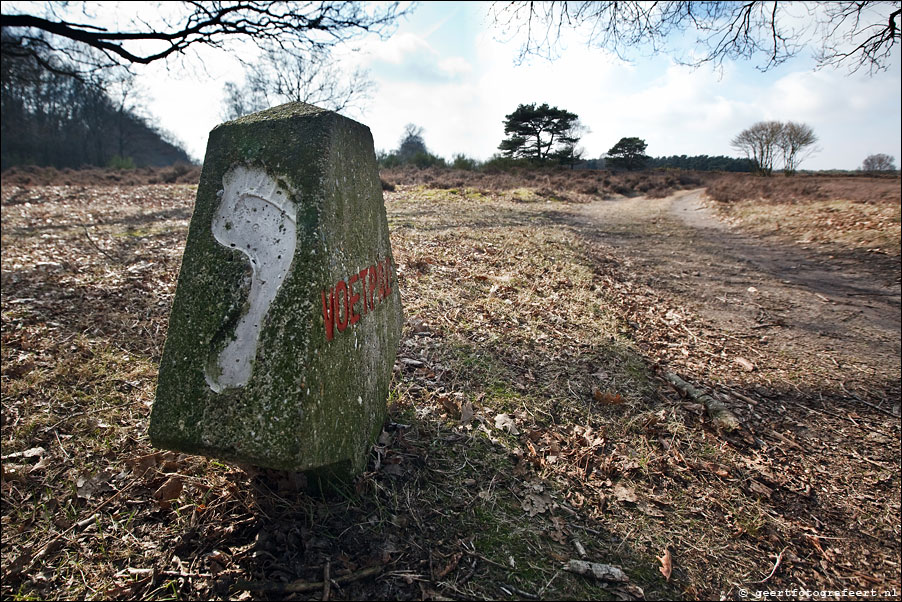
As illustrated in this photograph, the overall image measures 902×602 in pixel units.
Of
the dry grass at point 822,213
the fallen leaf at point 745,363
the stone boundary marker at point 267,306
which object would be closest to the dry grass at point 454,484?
the fallen leaf at point 745,363

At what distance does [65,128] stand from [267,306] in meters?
40.0

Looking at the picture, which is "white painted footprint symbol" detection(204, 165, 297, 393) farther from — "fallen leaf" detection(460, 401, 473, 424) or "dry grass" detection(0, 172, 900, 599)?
"fallen leaf" detection(460, 401, 473, 424)

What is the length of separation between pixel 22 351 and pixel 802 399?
6.39 meters

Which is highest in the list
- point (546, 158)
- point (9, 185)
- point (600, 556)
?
point (546, 158)

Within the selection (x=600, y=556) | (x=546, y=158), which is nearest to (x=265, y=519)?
(x=600, y=556)

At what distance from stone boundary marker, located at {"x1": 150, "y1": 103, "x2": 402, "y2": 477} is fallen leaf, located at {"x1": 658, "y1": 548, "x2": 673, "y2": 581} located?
5.02 feet

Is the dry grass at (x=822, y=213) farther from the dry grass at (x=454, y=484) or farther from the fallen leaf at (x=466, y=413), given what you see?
the fallen leaf at (x=466, y=413)

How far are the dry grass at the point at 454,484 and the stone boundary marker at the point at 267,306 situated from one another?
1.62ft

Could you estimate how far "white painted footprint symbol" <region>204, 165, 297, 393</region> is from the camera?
1552 mm

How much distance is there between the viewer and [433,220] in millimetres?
9750

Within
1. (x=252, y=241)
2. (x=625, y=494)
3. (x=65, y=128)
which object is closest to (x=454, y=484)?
(x=625, y=494)

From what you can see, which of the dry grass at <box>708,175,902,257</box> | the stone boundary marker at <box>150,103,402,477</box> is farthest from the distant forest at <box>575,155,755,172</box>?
the stone boundary marker at <box>150,103,402,477</box>

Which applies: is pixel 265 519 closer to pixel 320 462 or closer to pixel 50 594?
pixel 320 462

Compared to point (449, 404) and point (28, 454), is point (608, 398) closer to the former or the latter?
point (449, 404)
